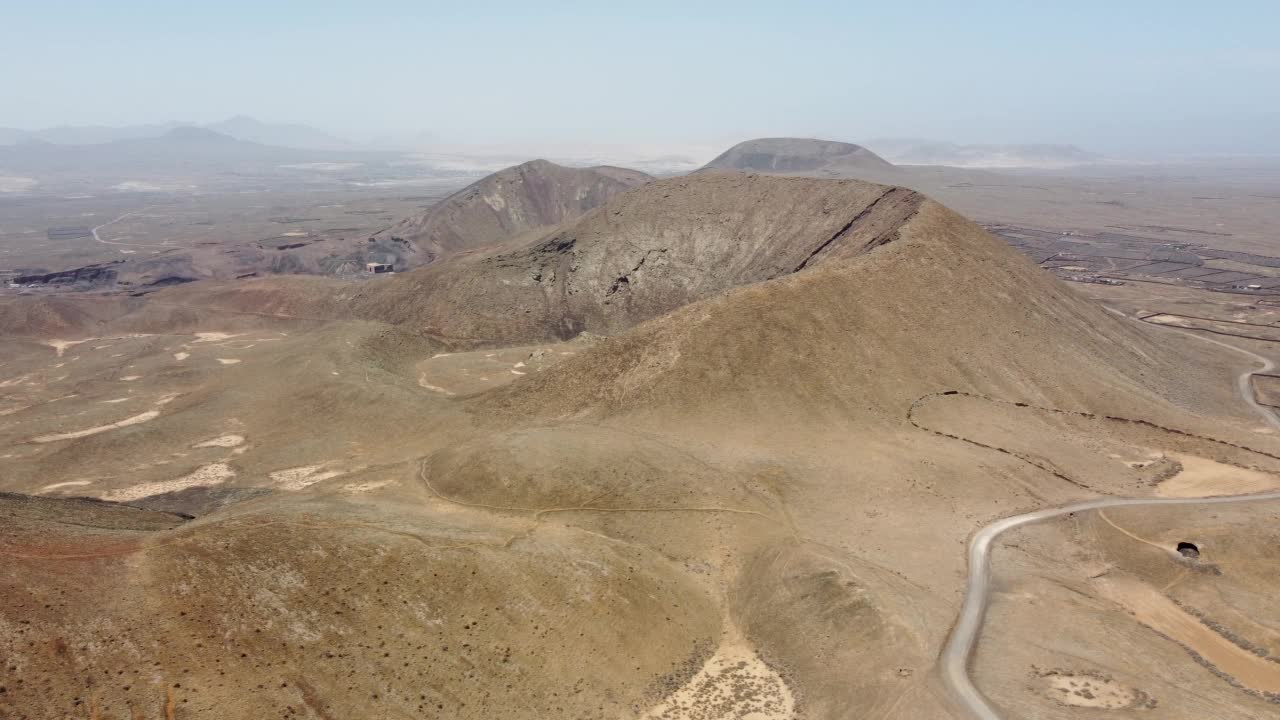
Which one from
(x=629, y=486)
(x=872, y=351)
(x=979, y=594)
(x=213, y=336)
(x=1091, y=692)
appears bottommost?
(x=213, y=336)

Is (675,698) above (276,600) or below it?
below

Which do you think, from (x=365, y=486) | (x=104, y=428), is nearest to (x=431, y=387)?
(x=104, y=428)

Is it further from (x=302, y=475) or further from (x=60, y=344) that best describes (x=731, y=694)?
(x=60, y=344)

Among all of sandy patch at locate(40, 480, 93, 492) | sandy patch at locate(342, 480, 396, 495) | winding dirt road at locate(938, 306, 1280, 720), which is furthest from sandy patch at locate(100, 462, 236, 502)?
winding dirt road at locate(938, 306, 1280, 720)

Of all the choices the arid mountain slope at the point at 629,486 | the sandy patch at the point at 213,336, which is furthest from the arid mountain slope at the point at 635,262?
the sandy patch at the point at 213,336

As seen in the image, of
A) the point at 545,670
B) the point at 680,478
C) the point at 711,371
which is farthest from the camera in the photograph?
Result: the point at 711,371

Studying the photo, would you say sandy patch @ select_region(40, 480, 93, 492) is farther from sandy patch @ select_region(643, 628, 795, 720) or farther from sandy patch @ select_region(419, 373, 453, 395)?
sandy patch @ select_region(643, 628, 795, 720)

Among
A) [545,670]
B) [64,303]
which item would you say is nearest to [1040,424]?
[545,670]

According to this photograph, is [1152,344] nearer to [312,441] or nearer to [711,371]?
[711,371]
